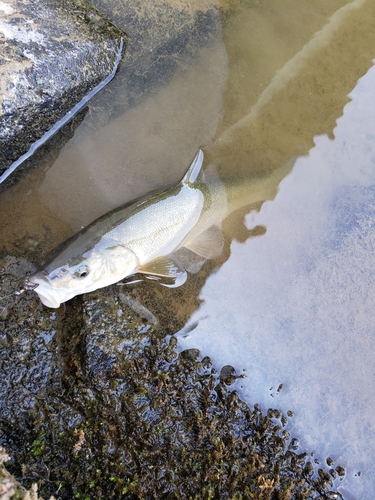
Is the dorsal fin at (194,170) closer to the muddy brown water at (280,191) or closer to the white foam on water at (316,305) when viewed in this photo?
the muddy brown water at (280,191)

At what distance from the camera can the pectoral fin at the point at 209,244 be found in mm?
4012

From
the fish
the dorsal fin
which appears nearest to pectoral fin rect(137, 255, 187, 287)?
the fish

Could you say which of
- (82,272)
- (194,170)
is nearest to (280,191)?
(194,170)

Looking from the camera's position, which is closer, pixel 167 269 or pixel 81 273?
pixel 81 273

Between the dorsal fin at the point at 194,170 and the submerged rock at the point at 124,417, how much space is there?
4.59 ft

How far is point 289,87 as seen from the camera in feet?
15.2

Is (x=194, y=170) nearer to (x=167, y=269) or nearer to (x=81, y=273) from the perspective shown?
(x=167, y=269)

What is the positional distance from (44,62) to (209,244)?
232 cm

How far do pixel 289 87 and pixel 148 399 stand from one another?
3.64 meters

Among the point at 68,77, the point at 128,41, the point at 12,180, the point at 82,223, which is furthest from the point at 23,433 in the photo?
the point at 128,41

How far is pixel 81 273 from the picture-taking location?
3.40m

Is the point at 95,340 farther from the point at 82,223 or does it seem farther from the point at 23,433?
the point at 82,223

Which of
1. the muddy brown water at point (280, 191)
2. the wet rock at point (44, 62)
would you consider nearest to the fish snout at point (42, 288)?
the muddy brown water at point (280, 191)

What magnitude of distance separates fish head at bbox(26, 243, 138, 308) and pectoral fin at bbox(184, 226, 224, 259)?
64 cm
